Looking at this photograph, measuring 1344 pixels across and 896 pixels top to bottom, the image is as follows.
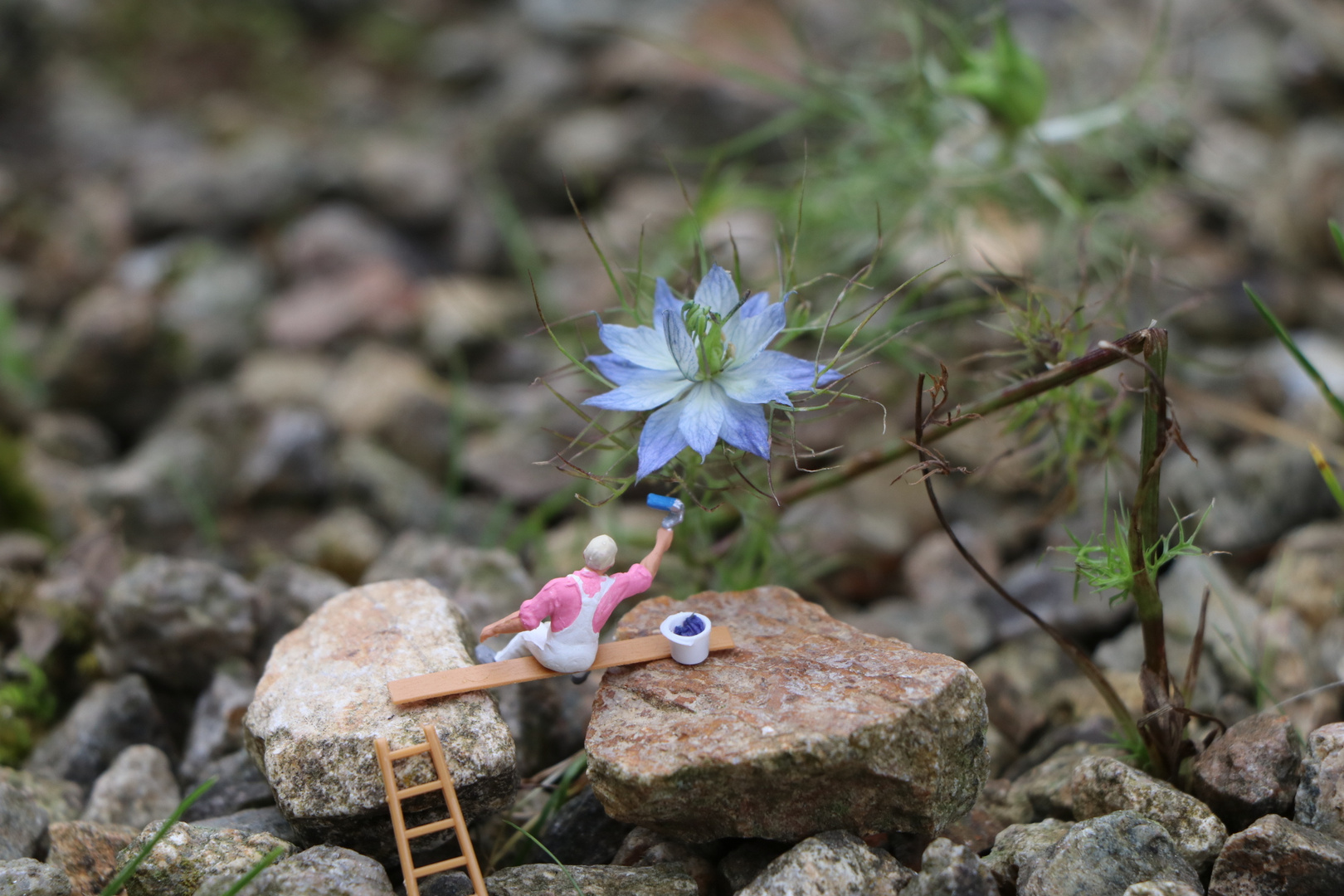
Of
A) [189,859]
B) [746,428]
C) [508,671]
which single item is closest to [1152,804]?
[746,428]

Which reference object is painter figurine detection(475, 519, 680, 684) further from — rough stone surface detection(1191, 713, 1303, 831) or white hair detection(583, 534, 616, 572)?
rough stone surface detection(1191, 713, 1303, 831)

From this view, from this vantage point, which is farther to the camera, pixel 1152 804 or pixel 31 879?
pixel 1152 804

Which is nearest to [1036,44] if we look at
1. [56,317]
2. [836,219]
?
[836,219]

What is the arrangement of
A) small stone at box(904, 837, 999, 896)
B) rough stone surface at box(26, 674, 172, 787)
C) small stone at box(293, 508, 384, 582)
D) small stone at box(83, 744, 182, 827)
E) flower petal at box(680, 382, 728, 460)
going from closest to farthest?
small stone at box(904, 837, 999, 896) → flower petal at box(680, 382, 728, 460) → small stone at box(83, 744, 182, 827) → rough stone surface at box(26, 674, 172, 787) → small stone at box(293, 508, 384, 582)

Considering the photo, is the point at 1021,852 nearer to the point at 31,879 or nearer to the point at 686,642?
the point at 686,642

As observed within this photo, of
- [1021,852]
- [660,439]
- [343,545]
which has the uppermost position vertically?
[660,439]

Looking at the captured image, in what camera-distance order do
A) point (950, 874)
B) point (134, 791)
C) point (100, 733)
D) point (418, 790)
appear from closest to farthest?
point (950, 874)
point (418, 790)
point (134, 791)
point (100, 733)

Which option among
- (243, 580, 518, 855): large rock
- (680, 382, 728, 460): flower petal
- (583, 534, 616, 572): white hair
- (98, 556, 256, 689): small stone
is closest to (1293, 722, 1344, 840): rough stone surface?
(680, 382, 728, 460): flower petal

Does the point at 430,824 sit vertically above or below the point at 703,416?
below
